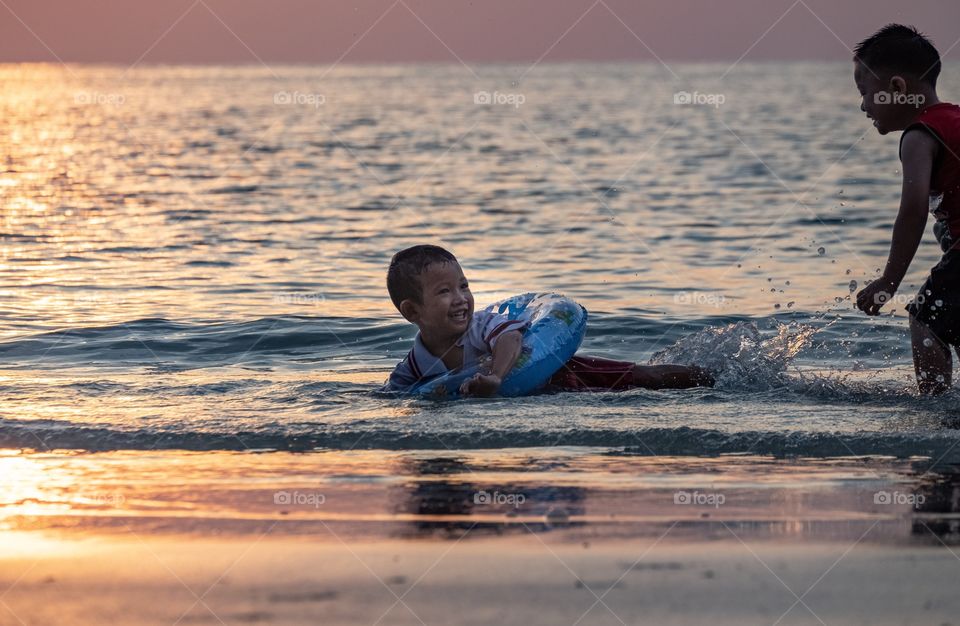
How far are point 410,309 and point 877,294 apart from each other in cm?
252

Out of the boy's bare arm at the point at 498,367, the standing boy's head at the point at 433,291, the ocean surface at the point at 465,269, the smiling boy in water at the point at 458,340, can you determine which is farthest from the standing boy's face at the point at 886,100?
the standing boy's head at the point at 433,291

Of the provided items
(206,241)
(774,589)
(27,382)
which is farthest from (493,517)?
(206,241)

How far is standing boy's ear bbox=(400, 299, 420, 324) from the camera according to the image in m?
7.10

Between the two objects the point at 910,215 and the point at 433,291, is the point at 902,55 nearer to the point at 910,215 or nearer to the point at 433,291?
the point at 910,215

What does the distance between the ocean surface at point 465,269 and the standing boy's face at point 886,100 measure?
1.46m

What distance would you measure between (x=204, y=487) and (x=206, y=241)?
1003 centimetres

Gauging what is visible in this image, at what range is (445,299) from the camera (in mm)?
6980

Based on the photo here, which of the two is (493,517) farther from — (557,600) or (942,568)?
(942,568)

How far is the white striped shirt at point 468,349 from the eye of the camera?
23.3ft

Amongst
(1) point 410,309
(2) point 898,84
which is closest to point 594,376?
(1) point 410,309

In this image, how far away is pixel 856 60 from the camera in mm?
6461

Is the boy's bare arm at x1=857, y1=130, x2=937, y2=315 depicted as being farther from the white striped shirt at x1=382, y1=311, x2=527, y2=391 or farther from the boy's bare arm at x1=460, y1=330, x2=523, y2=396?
the white striped shirt at x1=382, y1=311, x2=527, y2=391

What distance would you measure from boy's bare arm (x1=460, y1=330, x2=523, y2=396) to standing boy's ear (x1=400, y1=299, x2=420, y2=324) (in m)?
0.50

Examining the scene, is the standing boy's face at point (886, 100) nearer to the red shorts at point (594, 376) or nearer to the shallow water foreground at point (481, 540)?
→ the shallow water foreground at point (481, 540)
